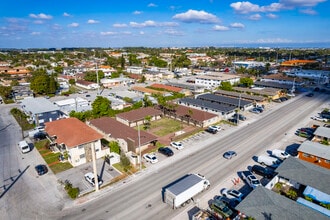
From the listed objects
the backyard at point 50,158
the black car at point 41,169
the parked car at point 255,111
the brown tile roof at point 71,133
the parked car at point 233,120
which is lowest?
the backyard at point 50,158

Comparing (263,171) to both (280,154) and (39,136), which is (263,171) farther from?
(39,136)

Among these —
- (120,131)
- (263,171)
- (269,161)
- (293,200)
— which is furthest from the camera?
(120,131)

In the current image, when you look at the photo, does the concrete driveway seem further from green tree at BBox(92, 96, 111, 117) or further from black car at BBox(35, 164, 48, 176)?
green tree at BBox(92, 96, 111, 117)

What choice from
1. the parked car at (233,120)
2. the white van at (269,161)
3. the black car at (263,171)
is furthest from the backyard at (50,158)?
the parked car at (233,120)

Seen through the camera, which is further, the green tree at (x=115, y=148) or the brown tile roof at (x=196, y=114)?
the brown tile roof at (x=196, y=114)

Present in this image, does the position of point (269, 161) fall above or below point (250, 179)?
above

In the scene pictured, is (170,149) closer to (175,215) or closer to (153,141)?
(153,141)

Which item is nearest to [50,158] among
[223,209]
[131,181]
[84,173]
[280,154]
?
[84,173]

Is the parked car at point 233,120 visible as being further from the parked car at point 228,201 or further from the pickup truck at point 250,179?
the parked car at point 228,201
